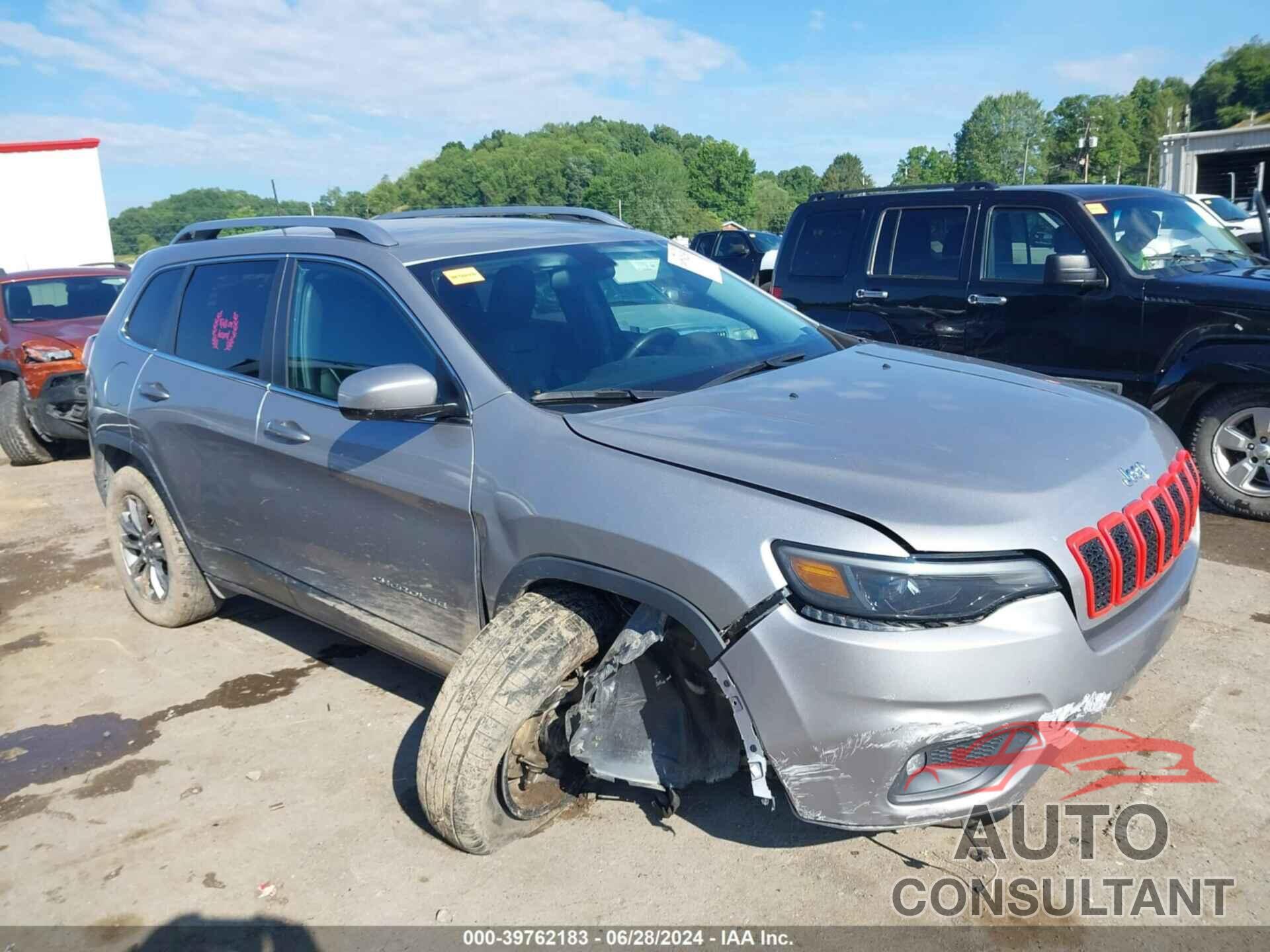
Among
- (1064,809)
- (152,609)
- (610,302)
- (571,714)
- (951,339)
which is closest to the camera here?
(571,714)

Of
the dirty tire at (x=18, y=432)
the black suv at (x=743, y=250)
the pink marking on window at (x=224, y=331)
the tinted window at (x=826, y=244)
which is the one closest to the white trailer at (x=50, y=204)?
the black suv at (x=743, y=250)

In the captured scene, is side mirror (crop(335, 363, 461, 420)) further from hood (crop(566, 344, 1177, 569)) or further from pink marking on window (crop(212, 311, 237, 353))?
pink marking on window (crop(212, 311, 237, 353))

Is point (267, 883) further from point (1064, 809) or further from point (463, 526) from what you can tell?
point (1064, 809)

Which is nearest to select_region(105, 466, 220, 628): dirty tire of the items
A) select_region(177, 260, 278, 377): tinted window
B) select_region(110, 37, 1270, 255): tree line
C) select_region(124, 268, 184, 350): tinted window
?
select_region(124, 268, 184, 350): tinted window

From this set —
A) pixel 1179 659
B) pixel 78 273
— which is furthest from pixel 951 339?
pixel 78 273

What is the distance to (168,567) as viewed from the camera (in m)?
4.75

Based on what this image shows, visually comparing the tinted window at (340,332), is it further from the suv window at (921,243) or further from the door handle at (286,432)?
the suv window at (921,243)

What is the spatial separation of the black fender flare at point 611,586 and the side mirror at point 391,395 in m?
0.57

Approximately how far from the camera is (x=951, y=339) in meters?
6.67

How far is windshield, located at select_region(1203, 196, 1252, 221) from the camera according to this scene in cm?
1833

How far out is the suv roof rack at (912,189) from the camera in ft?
21.9

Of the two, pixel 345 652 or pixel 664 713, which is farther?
pixel 345 652

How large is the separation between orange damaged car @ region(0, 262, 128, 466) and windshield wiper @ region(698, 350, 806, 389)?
25.1 feet

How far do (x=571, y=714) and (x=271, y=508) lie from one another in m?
1.64
